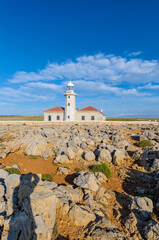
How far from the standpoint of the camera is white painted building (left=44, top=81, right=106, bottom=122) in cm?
4766

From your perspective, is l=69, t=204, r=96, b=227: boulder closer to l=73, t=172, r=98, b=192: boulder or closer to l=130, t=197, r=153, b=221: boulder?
l=130, t=197, r=153, b=221: boulder

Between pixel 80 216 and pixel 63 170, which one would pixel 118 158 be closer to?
pixel 63 170

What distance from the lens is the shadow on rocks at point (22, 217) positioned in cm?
415

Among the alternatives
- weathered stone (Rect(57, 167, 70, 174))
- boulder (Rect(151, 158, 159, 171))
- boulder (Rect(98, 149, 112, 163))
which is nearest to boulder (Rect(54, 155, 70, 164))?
weathered stone (Rect(57, 167, 70, 174))

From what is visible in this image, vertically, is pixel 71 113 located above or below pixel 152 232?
above

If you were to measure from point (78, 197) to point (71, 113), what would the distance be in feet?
135

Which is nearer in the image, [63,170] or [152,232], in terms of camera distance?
[152,232]

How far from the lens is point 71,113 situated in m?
48.0

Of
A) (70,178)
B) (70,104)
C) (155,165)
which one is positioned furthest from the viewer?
(70,104)

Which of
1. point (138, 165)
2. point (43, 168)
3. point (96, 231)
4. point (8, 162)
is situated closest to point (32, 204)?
point (96, 231)

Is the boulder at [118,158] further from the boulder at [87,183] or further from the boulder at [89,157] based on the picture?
the boulder at [87,183]

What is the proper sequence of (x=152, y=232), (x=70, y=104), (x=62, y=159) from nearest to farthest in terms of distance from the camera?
1. (x=152, y=232)
2. (x=62, y=159)
3. (x=70, y=104)

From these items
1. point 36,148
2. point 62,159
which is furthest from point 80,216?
point 36,148

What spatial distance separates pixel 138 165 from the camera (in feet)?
44.4
